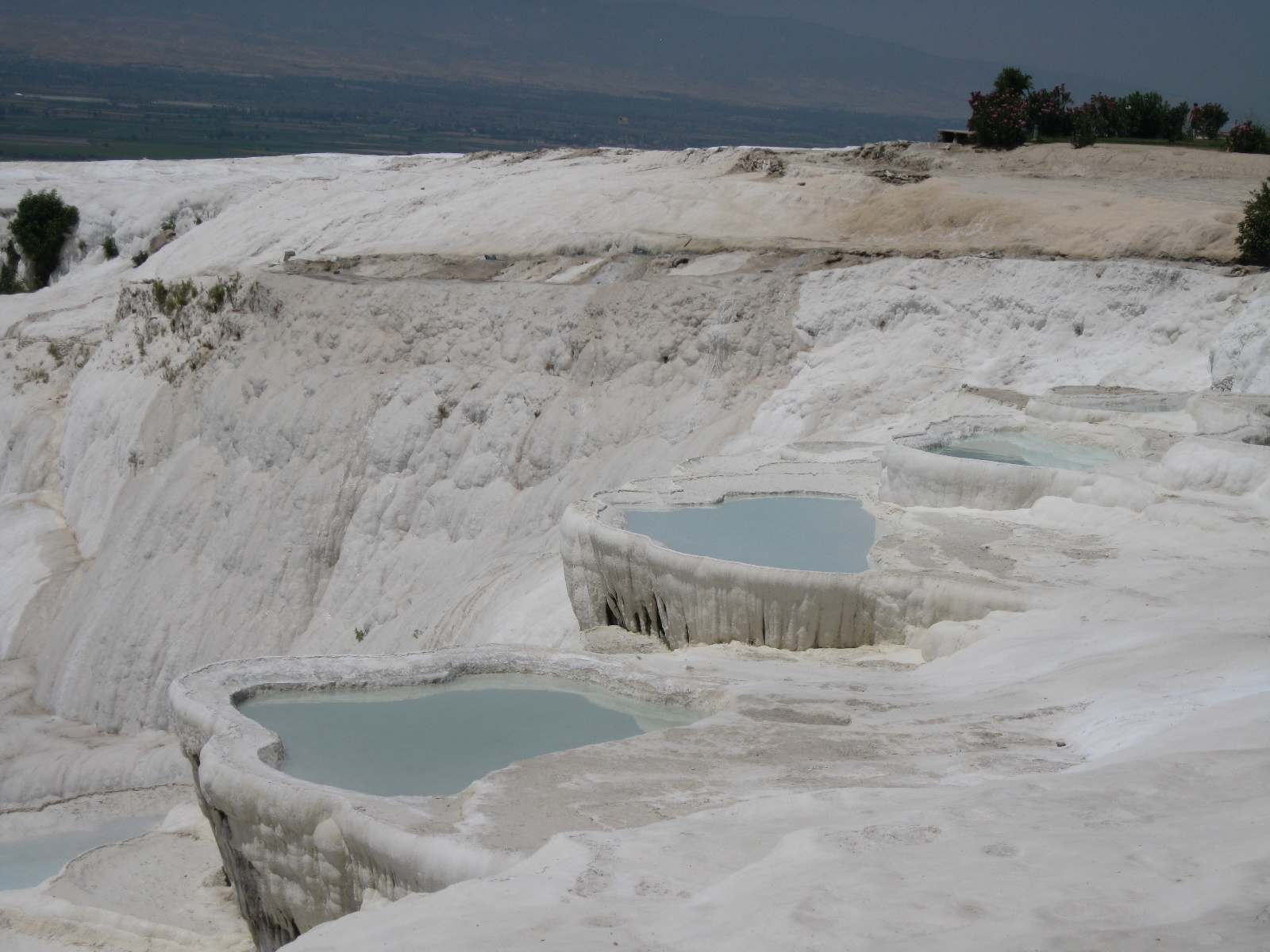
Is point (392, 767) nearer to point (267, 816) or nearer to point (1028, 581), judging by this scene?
point (267, 816)

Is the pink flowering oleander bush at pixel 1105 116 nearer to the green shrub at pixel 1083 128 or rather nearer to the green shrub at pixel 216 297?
the green shrub at pixel 1083 128

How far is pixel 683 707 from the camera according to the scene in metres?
7.42

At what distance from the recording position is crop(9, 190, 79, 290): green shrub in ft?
106

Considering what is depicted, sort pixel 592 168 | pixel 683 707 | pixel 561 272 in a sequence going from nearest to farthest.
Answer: pixel 683 707 → pixel 561 272 → pixel 592 168

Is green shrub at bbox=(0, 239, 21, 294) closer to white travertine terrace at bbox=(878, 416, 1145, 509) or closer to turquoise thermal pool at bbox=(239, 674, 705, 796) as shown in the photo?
white travertine terrace at bbox=(878, 416, 1145, 509)

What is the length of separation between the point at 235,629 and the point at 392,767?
1225 centimetres

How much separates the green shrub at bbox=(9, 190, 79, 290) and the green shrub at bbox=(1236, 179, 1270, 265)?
27343mm

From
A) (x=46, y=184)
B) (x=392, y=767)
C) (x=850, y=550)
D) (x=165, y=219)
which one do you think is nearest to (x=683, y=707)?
(x=392, y=767)

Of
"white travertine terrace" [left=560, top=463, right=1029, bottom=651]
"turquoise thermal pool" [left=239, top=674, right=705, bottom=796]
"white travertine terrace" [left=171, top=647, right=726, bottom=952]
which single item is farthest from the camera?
"white travertine terrace" [left=560, top=463, right=1029, bottom=651]

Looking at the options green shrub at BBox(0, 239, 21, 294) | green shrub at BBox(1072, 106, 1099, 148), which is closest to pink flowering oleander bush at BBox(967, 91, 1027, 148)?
green shrub at BBox(1072, 106, 1099, 148)

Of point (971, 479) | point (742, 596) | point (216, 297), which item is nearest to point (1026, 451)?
→ point (971, 479)

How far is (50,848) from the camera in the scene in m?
10.6

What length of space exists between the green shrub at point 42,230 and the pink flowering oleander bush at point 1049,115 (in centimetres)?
2260

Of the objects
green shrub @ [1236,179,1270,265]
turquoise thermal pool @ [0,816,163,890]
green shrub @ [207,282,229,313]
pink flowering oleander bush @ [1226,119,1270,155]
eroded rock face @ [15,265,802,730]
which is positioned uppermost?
pink flowering oleander bush @ [1226,119,1270,155]
